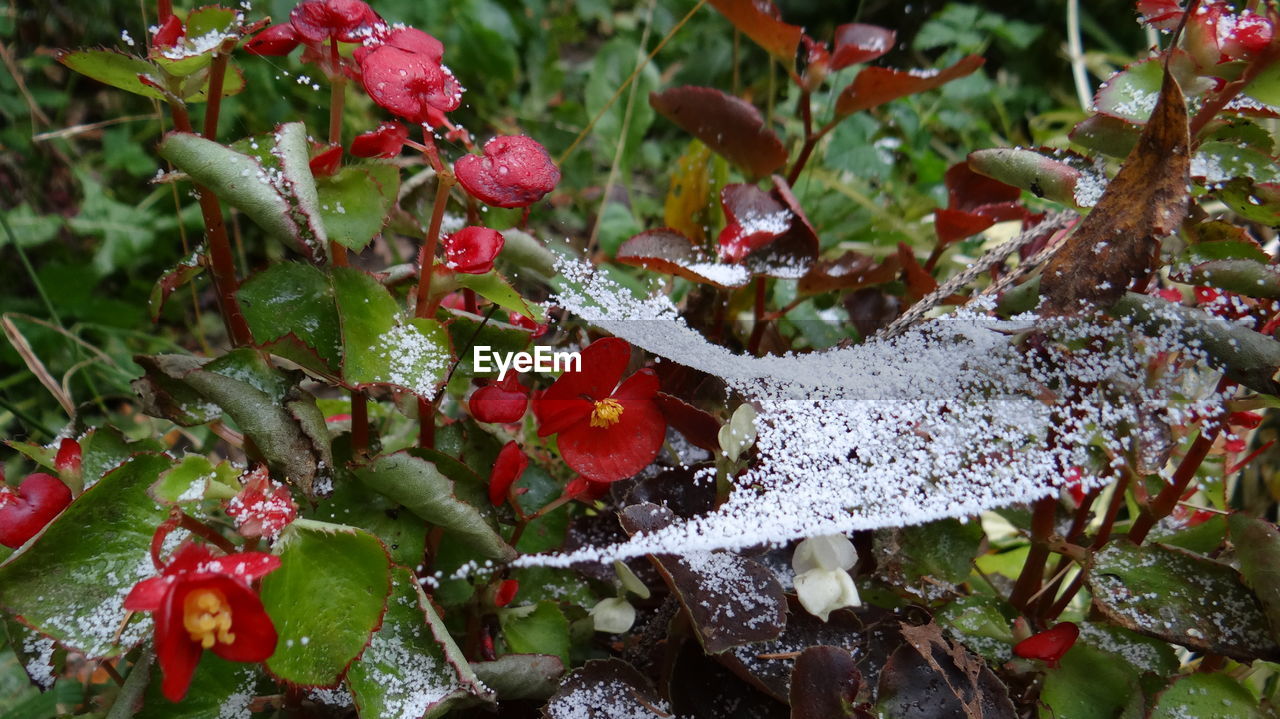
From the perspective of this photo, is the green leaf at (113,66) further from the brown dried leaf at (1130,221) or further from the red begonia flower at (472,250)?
the brown dried leaf at (1130,221)

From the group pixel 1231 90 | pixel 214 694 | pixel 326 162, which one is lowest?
pixel 214 694

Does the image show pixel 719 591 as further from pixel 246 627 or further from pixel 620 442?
pixel 246 627

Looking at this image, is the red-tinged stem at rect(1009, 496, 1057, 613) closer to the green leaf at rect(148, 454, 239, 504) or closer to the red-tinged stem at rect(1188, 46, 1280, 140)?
the red-tinged stem at rect(1188, 46, 1280, 140)

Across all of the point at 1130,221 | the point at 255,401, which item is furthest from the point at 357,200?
the point at 1130,221

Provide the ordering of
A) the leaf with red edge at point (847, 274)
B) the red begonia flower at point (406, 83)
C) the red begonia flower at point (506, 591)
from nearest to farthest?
the red begonia flower at point (406, 83) → the red begonia flower at point (506, 591) → the leaf with red edge at point (847, 274)

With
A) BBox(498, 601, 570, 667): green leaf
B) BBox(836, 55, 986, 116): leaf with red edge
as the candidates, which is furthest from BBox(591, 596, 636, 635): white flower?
BBox(836, 55, 986, 116): leaf with red edge

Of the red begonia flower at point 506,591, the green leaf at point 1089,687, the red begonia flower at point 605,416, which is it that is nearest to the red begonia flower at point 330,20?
the red begonia flower at point 605,416
